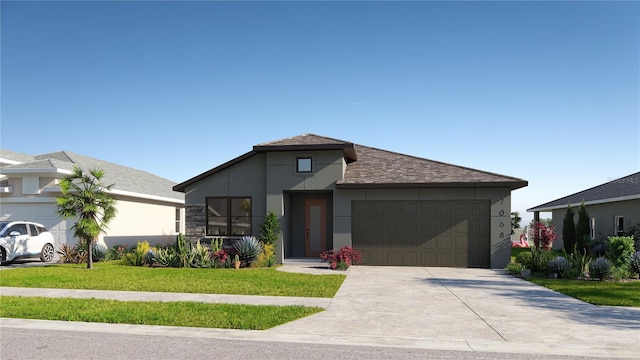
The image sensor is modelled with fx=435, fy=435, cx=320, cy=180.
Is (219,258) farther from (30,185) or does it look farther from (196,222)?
(30,185)

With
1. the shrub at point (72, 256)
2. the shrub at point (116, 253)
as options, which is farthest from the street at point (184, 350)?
the shrub at point (116, 253)

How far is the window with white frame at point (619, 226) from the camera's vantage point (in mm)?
21531

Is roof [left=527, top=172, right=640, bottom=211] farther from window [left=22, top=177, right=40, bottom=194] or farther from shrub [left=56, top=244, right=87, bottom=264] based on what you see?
window [left=22, top=177, right=40, bottom=194]

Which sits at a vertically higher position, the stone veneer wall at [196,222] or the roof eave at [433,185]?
the roof eave at [433,185]

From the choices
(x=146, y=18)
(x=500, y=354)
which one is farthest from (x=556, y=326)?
(x=146, y=18)

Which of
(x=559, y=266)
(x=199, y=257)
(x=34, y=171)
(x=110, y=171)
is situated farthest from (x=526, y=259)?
(x=110, y=171)

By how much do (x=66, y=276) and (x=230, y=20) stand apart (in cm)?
997

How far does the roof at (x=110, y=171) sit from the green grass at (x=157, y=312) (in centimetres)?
1152

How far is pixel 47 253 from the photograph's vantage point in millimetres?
19578

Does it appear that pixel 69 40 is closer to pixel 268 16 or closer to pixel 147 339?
pixel 268 16

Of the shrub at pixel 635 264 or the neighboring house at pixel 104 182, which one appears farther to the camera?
the neighboring house at pixel 104 182

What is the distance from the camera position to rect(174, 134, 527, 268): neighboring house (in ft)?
56.9

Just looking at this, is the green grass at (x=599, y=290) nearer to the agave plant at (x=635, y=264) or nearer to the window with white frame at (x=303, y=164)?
the agave plant at (x=635, y=264)

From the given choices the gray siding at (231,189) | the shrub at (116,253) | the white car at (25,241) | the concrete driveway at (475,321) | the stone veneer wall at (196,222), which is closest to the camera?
the concrete driveway at (475,321)
